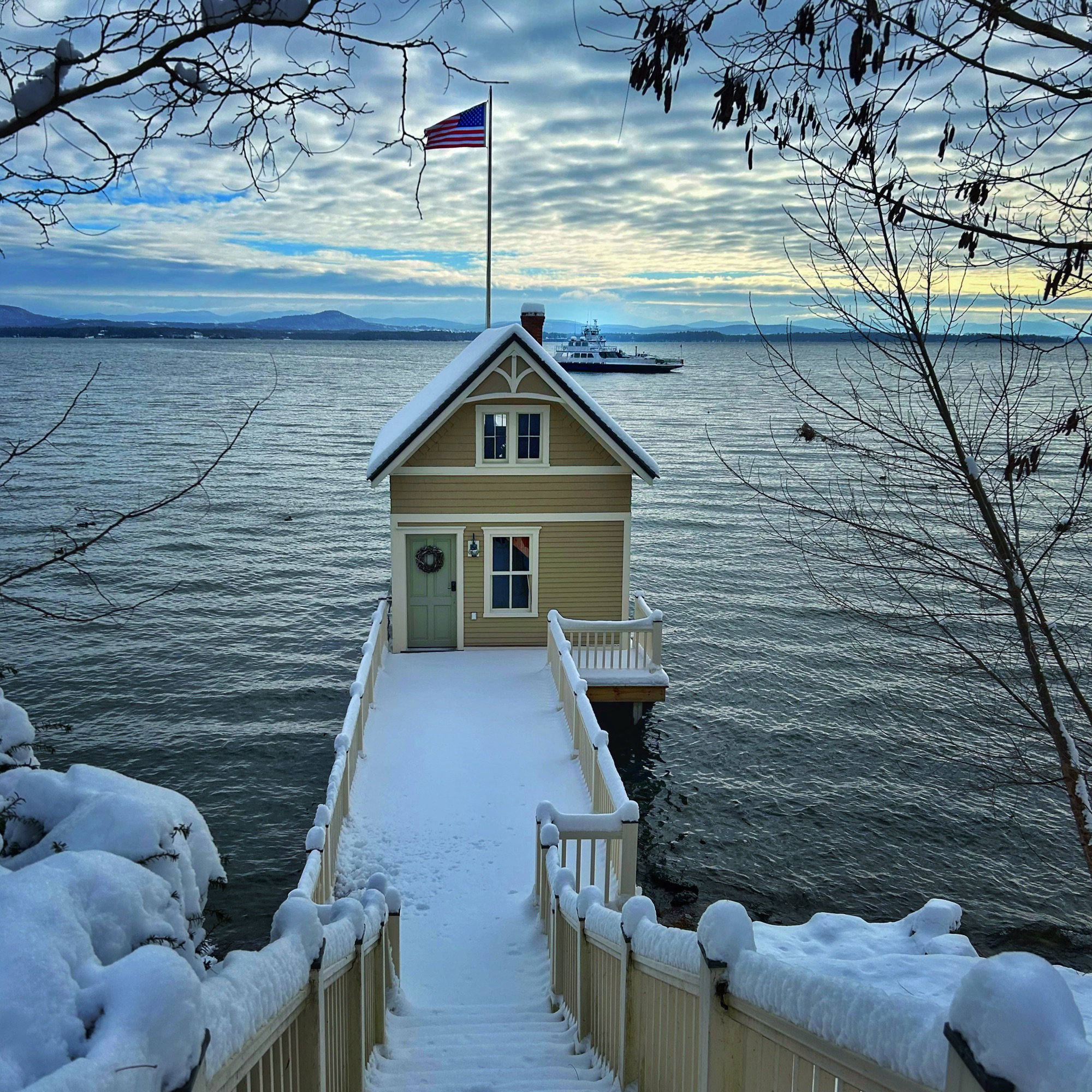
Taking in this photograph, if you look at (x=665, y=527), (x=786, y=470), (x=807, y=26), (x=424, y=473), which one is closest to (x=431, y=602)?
(x=424, y=473)

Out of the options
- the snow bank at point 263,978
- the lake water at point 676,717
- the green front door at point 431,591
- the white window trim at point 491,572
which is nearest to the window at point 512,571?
the white window trim at point 491,572

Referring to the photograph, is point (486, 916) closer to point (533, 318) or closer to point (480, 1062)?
point (480, 1062)

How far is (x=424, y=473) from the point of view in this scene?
18.0 meters

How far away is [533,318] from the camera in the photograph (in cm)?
2109

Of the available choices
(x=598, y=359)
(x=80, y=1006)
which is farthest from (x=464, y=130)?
(x=598, y=359)

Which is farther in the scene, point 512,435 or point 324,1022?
point 512,435

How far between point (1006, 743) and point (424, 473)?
1309 cm

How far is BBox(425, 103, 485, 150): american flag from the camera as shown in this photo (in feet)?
70.2

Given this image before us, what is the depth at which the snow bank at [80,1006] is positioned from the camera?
6.15 feet

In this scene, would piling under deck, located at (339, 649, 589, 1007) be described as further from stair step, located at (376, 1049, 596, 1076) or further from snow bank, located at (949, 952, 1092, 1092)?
snow bank, located at (949, 952, 1092, 1092)

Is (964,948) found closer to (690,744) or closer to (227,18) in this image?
(227,18)

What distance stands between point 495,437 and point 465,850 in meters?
9.15

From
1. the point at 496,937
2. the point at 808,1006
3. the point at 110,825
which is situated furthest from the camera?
the point at 496,937

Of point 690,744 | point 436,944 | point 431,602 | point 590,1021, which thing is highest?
point 431,602
